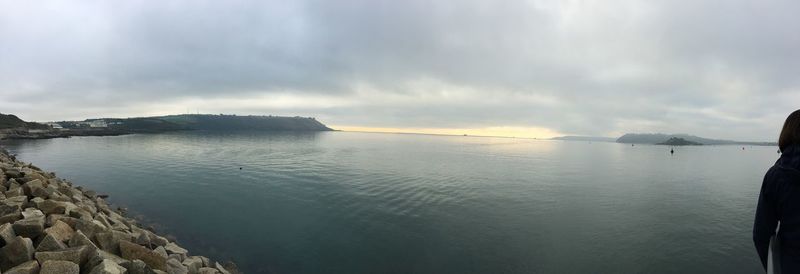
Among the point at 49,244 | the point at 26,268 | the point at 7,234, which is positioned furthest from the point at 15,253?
the point at 26,268

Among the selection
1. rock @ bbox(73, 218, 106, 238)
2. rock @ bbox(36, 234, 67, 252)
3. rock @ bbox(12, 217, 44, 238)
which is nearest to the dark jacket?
rock @ bbox(36, 234, 67, 252)

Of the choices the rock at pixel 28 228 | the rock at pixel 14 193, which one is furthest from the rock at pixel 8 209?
the rock at pixel 14 193

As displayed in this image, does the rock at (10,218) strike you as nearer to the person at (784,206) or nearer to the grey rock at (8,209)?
the grey rock at (8,209)

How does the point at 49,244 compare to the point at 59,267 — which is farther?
the point at 49,244

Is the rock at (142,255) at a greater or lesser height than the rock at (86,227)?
lesser

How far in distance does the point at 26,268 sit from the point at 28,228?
2544mm

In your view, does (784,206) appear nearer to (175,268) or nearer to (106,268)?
(106,268)

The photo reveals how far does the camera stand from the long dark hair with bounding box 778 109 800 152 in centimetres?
435

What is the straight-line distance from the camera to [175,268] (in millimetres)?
10922

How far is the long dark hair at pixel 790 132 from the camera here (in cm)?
435

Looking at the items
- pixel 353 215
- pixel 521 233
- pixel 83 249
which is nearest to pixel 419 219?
pixel 353 215

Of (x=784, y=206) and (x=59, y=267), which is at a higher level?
(x=784, y=206)

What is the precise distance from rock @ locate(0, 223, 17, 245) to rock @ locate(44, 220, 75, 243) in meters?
0.63

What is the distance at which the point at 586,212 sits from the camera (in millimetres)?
29047
